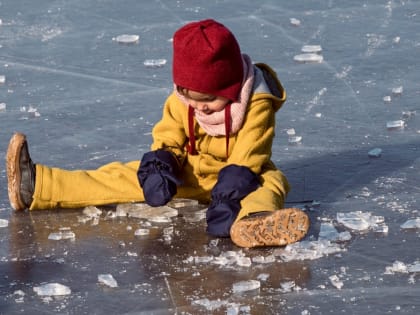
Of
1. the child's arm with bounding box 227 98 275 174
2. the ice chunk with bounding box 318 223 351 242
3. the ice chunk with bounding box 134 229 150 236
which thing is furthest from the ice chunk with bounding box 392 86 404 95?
the ice chunk with bounding box 134 229 150 236

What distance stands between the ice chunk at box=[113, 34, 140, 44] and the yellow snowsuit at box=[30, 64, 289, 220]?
2460 mm

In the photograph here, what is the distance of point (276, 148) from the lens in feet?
18.0

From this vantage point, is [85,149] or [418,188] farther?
[85,149]

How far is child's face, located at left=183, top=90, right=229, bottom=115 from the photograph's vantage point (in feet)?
14.9

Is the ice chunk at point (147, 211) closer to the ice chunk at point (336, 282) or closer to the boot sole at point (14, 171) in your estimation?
the boot sole at point (14, 171)

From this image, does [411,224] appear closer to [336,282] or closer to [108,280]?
[336,282]

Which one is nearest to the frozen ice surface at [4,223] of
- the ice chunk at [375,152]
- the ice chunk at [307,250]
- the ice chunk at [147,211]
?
the ice chunk at [147,211]

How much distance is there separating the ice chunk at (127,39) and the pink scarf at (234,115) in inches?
105

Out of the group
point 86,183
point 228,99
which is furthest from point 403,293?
point 86,183

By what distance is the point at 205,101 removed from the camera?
15.0 ft

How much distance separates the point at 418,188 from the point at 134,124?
153cm

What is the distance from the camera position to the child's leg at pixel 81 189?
15.8 feet

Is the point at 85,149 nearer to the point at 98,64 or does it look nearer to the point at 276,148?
the point at 276,148

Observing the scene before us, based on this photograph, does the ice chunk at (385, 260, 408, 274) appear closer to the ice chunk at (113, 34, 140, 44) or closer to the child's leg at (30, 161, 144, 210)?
the child's leg at (30, 161, 144, 210)
